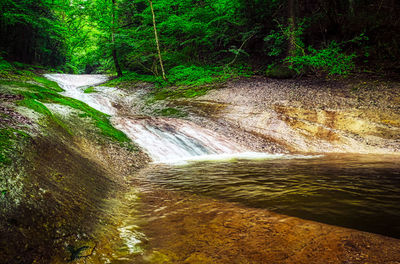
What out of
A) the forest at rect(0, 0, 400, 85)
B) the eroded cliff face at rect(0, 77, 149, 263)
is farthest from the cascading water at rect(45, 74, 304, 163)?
the forest at rect(0, 0, 400, 85)

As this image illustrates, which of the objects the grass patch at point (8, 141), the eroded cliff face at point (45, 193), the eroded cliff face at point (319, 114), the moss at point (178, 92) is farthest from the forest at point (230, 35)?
the grass patch at point (8, 141)

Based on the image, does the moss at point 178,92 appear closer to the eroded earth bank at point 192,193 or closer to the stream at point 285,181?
the eroded earth bank at point 192,193

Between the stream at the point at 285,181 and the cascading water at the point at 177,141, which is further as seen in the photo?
the cascading water at the point at 177,141

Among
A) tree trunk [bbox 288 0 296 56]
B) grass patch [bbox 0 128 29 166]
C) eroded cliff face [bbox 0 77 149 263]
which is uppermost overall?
tree trunk [bbox 288 0 296 56]

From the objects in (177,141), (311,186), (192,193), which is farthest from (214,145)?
(311,186)

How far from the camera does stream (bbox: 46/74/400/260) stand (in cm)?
246

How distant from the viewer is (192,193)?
3480 mm

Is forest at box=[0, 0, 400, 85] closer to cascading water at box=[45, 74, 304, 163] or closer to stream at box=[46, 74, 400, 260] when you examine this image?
cascading water at box=[45, 74, 304, 163]

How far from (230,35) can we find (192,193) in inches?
598

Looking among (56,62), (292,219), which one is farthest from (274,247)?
(56,62)

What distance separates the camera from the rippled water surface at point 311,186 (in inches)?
95.2

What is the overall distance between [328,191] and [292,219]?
120 cm

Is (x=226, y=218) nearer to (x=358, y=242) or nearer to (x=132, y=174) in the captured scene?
(x=358, y=242)

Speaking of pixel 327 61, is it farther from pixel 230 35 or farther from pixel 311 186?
pixel 311 186
